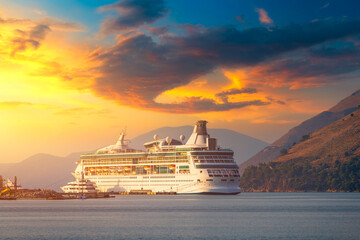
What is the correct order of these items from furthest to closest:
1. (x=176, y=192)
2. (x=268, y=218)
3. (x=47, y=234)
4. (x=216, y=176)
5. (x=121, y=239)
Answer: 1. (x=176, y=192)
2. (x=216, y=176)
3. (x=268, y=218)
4. (x=47, y=234)
5. (x=121, y=239)

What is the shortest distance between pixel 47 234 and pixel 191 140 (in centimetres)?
12117

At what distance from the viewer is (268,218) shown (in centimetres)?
10419

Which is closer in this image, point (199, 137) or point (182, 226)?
point (182, 226)

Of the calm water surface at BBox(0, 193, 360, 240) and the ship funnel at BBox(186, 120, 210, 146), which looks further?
the ship funnel at BBox(186, 120, 210, 146)

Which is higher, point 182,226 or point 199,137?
point 199,137

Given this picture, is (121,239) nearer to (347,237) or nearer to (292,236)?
(292,236)

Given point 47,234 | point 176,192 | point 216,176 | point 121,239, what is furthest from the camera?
point 176,192

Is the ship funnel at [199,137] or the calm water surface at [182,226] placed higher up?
the ship funnel at [199,137]

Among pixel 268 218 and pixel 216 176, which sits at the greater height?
pixel 216 176

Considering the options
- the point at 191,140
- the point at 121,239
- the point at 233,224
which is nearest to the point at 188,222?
the point at 233,224

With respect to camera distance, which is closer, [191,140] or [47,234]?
[47,234]

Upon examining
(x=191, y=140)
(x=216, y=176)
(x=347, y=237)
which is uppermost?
(x=191, y=140)

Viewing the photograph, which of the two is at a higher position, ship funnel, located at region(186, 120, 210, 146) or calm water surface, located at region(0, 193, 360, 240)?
ship funnel, located at region(186, 120, 210, 146)

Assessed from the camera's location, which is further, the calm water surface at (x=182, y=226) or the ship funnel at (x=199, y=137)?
the ship funnel at (x=199, y=137)
